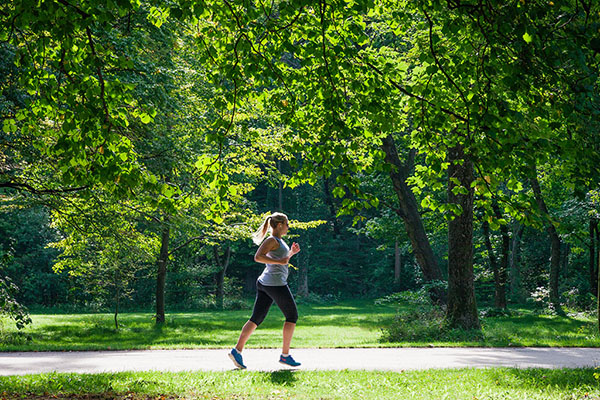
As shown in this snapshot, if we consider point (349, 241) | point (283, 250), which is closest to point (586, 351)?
point (283, 250)

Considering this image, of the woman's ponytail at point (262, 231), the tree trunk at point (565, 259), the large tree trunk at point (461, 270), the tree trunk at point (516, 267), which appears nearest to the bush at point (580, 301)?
the tree trunk at point (516, 267)

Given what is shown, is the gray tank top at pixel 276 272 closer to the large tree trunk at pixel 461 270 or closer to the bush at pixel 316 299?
the large tree trunk at pixel 461 270

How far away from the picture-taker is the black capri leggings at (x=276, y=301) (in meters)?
8.12

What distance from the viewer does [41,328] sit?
17.8 m

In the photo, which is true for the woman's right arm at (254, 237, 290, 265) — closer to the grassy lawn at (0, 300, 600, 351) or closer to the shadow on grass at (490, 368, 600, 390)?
the shadow on grass at (490, 368, 600, 390)

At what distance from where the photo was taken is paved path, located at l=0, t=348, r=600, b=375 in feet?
28.2

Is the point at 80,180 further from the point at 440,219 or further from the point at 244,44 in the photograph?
the point at 440,219

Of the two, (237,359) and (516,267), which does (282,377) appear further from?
(516,267)

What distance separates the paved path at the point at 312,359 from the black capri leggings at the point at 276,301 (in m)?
0.79

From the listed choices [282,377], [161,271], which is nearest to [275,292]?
[282,377]

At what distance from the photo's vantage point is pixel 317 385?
6.91 m

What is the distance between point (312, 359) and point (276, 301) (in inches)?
71.7

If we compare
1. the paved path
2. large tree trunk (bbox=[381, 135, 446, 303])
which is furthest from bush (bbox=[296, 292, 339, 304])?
the paved path

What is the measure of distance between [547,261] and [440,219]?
47.9ft
